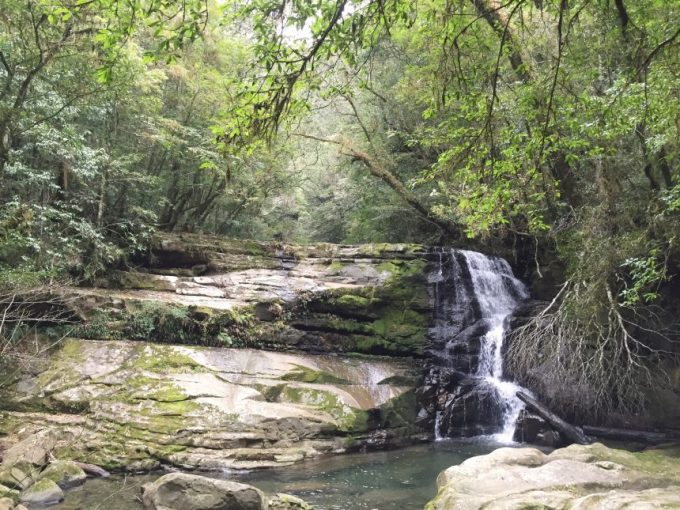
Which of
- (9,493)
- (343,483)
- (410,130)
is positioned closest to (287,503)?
(343,483)

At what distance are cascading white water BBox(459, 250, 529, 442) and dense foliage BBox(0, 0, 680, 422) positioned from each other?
2.36ft

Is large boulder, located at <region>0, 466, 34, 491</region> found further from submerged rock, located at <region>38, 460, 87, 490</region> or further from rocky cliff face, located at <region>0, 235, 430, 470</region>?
rocky cliff face, located at <region>0, 235, 430, 470</region>

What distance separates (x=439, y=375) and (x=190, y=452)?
6.37 metres

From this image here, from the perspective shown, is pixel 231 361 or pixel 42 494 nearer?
pixel 42 494

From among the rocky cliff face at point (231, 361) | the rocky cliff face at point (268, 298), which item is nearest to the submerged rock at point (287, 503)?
the rocky cliff face at point (231, 361)

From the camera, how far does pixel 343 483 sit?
744 centimetres

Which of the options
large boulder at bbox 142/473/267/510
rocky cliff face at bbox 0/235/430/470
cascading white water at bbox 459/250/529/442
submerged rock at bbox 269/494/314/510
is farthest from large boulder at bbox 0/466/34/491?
cascading white water at bbox 459/250/529/442

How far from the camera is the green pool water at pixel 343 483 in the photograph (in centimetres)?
645

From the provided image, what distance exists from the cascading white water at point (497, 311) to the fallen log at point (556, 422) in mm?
312

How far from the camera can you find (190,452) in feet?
26.0

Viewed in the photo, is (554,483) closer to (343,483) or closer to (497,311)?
(343,483)

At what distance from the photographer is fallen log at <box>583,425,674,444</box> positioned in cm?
1008

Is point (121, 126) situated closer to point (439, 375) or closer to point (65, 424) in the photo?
point (65, 424)

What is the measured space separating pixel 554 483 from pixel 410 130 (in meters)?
14.4
